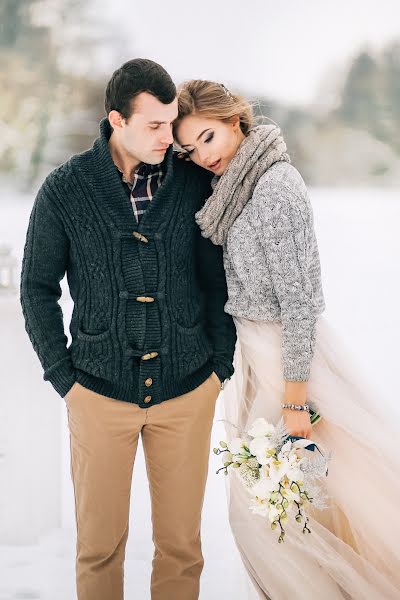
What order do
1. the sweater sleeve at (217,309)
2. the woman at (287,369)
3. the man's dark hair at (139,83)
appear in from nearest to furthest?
the man's dark hair at (139,83)
the woman at (287,369)
the sweater sleeve at (217,309)

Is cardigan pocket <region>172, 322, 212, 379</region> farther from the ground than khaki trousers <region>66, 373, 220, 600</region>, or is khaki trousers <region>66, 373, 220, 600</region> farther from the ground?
cardigan pocket <region>172, 322, 212, 379</region>

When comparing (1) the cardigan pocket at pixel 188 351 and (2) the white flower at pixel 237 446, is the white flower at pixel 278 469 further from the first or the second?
(1) the cardigan pocket at pixel 188 351

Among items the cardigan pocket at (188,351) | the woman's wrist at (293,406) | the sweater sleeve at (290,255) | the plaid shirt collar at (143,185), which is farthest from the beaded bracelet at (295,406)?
the plaid shirt collar at (143,185)

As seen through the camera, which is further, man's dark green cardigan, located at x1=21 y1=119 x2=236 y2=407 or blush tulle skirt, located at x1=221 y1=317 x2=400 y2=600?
blush tulle skirt, located at x1=221 y1=317 x2=400 y2=600

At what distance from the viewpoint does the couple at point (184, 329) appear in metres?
1.83

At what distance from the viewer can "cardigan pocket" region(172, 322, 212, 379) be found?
1.90 meters

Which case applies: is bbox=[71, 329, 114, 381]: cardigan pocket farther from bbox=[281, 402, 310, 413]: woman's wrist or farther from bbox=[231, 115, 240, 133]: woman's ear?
bbox=[231, 115, 240, 133]: woman's ear

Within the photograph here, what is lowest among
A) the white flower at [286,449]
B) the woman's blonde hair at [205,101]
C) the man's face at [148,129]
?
the white flower at [286,449]

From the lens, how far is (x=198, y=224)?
6.29ft

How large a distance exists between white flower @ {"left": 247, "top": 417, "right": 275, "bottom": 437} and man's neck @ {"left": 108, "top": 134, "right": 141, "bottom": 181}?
2.32ft

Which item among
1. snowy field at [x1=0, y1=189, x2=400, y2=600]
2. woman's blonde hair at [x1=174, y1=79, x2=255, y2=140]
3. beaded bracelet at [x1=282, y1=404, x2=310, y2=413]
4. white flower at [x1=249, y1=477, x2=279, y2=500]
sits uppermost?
woman's blonde hair at [x1=174, y1=79, x2=255, y2=140]

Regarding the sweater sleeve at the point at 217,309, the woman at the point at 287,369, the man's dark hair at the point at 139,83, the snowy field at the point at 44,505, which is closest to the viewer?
the man's dark hair at the point at 139,83

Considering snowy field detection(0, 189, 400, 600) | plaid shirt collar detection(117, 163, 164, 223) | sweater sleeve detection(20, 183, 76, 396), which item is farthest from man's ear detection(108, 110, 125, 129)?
snowy field detection(0, 189, 400, 600)

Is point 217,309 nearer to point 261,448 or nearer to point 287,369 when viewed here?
point 287,369
